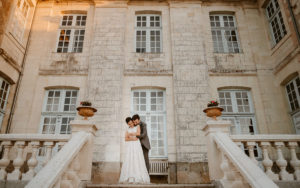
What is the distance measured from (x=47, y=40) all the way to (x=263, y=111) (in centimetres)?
793

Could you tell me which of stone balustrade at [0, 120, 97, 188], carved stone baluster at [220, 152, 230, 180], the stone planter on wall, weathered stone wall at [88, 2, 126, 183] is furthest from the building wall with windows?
carved stone baluster at [220, 152, 230, 180]

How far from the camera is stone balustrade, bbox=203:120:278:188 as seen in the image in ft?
9.07

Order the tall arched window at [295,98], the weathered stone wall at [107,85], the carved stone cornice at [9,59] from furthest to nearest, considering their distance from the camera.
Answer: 1. the tall arched window at [295,98]
2. the carved stone cornice at [9,59]
3. the weathered stone wall at [107,85]

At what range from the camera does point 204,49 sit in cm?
789

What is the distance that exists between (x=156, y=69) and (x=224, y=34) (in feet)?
10.1

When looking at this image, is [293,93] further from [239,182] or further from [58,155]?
[58,155]

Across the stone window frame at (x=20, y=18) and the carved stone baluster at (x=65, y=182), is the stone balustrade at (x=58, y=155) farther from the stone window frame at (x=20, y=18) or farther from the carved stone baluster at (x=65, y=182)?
the stone window frame at (x=20, y=18)

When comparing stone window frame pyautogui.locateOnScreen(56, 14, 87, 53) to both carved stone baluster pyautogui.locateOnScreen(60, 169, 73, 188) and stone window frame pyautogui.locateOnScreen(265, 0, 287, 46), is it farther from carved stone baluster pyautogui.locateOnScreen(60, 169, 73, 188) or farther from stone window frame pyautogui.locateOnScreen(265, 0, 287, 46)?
stone window frame pyautogui.locateOnScreen(265, 0, 287, 46)

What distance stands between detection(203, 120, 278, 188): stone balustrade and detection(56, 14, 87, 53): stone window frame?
5960 mm

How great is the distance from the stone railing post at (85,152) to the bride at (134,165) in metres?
0.80

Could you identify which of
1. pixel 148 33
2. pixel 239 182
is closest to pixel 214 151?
pixel 239 182

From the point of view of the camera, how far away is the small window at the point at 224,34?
832 cm

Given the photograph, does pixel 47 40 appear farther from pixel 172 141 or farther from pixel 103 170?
pixel 172 141

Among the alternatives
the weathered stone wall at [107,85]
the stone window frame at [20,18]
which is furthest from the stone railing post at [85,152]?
the stone window frame at [20,18]
